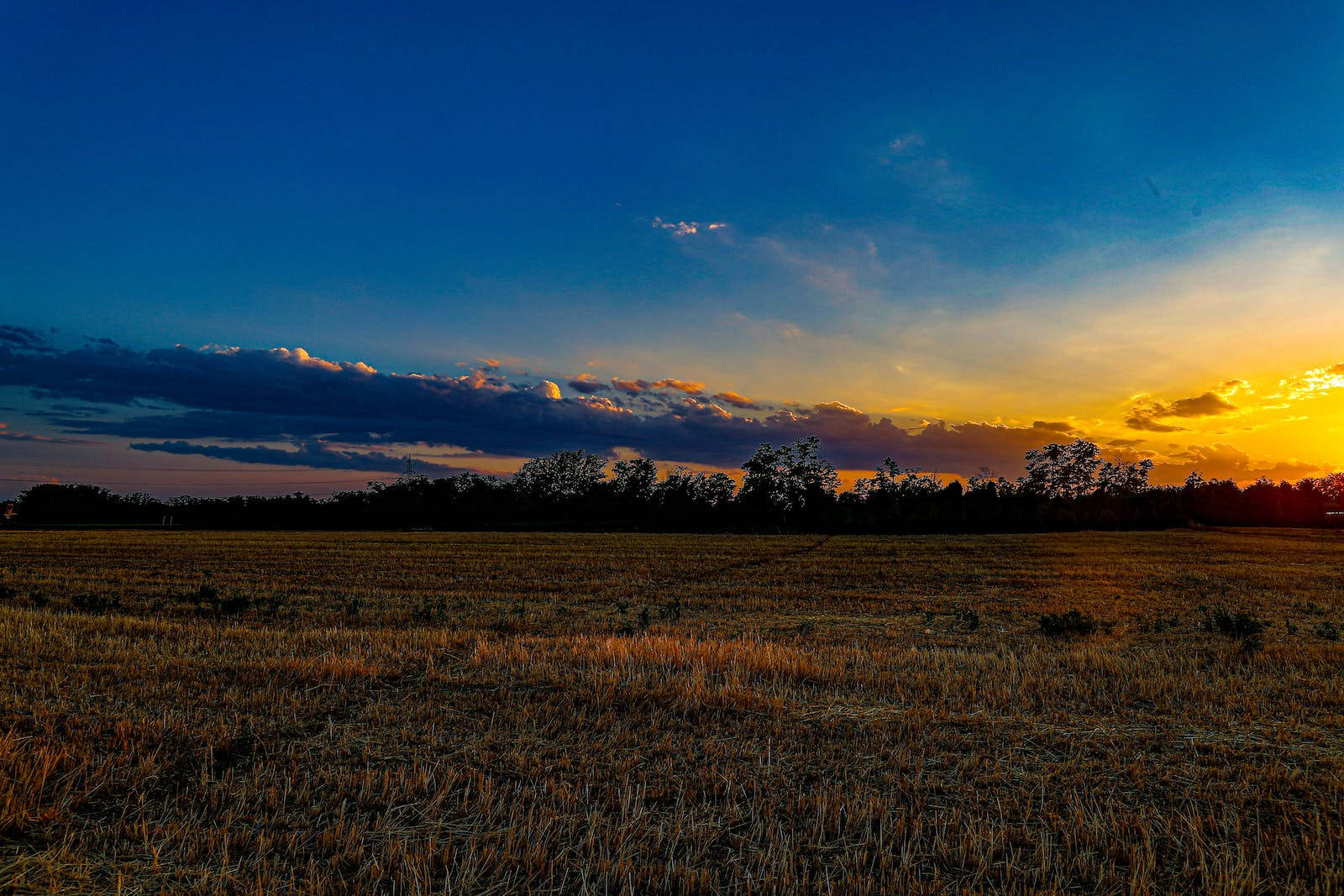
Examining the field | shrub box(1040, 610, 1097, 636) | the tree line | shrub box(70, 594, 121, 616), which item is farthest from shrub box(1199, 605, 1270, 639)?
the tree line

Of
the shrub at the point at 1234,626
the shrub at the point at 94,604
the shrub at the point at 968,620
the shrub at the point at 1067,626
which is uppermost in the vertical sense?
the shrub at the point at 1234,626

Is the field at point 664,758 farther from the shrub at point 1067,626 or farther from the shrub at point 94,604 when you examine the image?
the shrub at point 94,604

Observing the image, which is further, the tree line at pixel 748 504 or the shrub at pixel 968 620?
the tree line at pixel 748 504

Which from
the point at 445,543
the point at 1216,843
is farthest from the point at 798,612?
the point at 445,543

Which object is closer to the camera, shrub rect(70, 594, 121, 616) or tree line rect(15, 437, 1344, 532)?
shrub rect(70, 594, 121, 616)

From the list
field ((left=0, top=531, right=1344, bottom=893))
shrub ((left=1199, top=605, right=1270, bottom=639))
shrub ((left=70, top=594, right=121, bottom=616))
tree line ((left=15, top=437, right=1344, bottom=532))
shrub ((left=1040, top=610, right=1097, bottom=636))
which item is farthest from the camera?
tree line ((left=15, top=437, right=1344, bottom=532))

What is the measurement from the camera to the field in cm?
459

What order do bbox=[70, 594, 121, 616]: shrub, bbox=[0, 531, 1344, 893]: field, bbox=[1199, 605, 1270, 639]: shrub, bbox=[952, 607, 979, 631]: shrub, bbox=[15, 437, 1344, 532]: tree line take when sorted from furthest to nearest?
bbox=[15, 437, 1344, 532]: tree line, bbox=[70, 594, 121, 616]: shrub, bbox=[952, 607, 979, 631]: shrub, bbox=[1199, 605, 1270, 639]: shrub, bbox=[0, 531, 1344, 893]: field

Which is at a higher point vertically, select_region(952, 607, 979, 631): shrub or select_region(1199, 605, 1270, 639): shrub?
select_region(1199, 605, 1270, 639): shrub

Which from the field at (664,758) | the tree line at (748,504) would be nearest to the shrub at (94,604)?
the field at (664,758)

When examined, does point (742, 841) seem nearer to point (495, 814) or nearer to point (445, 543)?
point (495, 814)

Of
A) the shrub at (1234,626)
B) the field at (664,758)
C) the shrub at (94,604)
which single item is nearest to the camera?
the field at (664,758)

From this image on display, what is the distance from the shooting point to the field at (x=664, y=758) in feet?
15.1

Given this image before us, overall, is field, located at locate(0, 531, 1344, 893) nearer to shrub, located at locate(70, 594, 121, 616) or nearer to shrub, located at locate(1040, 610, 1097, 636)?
shrub, located at locate(1040, 610, 1097, 636)
